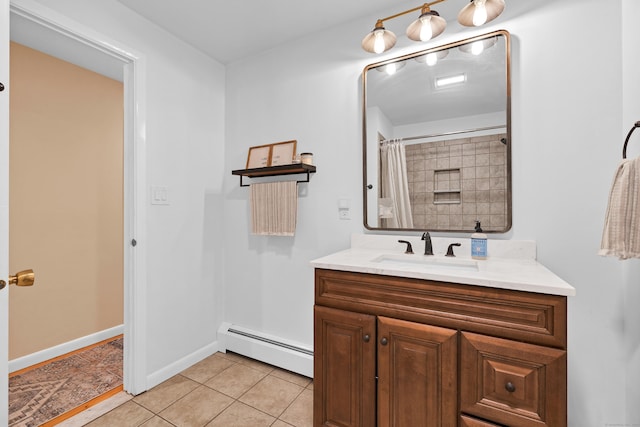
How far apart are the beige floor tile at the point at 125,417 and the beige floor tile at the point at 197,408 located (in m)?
0.10

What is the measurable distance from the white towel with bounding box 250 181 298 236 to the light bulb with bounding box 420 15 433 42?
1.11 metres

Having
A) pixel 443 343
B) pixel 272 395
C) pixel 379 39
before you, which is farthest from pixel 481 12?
pixel 272 395

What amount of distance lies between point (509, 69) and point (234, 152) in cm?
190

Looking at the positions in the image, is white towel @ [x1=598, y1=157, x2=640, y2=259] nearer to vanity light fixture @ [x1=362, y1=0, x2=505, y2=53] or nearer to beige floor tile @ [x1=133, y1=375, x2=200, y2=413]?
vanity light fixture @ [x1=362, y1=0, x2=505, y2=53]

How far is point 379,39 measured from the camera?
157 centimetres

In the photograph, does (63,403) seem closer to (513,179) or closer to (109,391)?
(109,391)

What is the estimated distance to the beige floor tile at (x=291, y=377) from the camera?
1929 mm

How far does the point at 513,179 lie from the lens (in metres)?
1.48

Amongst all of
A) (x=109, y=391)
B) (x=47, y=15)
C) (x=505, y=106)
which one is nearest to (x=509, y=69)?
(x=505, y=106)

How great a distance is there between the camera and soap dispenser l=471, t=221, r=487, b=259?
4.74 feet

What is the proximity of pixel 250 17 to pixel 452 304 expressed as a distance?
1987 millimetres

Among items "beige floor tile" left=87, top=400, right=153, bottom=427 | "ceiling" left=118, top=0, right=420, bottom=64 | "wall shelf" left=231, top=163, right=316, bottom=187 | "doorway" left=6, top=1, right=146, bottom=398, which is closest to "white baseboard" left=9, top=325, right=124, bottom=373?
"doorway" left=6, top=1, right=146, bottom=398

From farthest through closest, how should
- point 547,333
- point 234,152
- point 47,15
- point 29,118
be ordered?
point 234,152, point 29,118, point 47,15, point 547,333

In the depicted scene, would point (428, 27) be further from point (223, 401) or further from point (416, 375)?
point (223, 401)
